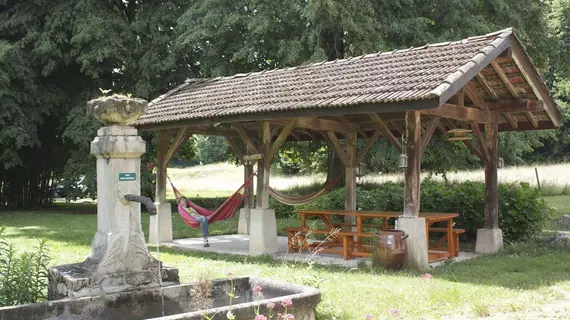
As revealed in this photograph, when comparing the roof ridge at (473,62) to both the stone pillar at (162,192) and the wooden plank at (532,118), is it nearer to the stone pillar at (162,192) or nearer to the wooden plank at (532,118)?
the wooden plank at (532,118)

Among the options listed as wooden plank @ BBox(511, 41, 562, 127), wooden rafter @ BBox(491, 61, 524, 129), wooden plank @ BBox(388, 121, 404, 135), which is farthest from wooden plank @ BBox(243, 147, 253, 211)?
wooden plank @ BBox(511, 41, 562, 127)

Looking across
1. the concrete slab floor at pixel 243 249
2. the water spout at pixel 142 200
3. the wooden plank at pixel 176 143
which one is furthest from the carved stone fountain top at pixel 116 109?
the wooden plank at pixel 176 143

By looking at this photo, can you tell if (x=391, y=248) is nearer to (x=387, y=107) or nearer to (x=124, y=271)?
(x=387, y=107)

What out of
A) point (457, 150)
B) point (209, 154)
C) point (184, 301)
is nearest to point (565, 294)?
point (184, 301)

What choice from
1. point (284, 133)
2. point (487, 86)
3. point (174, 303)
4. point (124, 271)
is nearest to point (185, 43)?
point (284, 133)

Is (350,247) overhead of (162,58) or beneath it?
beneath

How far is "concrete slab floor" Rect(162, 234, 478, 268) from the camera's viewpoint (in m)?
9.69

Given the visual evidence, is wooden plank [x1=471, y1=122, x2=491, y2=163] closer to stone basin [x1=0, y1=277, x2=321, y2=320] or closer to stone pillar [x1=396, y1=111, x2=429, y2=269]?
stone pillar [x1=396, y1=111, x2=429, y2=269]

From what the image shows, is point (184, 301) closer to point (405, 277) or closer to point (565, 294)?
point (405, 277)

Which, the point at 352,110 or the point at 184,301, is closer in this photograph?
the point at 184,301

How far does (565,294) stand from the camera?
22.6 ft

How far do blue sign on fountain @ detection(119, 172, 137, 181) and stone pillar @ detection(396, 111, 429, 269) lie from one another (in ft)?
14.8

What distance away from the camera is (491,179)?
11008 millimetres

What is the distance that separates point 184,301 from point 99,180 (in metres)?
1.46
